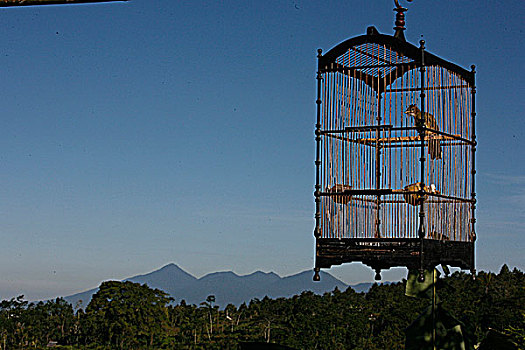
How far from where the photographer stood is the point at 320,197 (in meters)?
6.03

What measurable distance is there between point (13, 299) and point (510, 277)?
663cm

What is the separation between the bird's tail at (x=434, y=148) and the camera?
617 centimetres

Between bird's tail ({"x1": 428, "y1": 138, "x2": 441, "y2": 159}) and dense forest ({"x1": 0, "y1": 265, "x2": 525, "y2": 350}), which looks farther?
dense forest ({"x1": 0, "y1": 265, "x2": 525, "y2": 350})

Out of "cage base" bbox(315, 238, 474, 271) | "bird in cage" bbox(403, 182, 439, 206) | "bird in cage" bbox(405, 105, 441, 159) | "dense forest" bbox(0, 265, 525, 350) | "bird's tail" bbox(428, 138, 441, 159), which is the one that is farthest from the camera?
"dense forest" bbox(0, 265, 525, 350)

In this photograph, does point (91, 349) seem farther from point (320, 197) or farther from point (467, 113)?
point (467, 113)

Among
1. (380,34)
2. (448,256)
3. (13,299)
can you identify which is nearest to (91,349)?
(13,299)

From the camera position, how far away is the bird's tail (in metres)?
6.17

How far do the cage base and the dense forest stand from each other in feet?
8.64

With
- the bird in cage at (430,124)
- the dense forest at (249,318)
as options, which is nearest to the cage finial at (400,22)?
the bird in cage at (430,124)

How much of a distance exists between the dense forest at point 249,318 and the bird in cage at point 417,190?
2.65 m

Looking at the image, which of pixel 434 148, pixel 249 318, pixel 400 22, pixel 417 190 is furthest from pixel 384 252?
pixel 249 318

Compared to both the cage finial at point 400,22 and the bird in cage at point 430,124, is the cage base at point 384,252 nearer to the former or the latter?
the bird in cage at point 430,124

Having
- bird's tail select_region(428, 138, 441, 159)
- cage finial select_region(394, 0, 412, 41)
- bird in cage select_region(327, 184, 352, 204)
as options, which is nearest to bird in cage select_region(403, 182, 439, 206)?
Answer: bird's tail select_region(428, 138, 441, 159)

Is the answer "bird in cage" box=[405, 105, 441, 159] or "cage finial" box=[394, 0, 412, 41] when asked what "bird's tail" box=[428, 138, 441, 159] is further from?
"cage finial" box=[394, 0, 412, 41]
